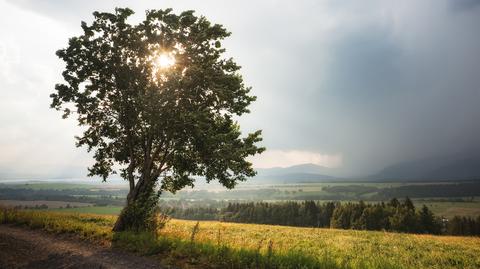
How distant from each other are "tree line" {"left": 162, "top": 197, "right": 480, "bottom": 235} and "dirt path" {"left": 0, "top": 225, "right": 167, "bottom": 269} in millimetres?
56644

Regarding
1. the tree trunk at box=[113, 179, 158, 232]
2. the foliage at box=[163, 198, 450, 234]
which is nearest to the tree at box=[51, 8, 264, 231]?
the tree trunk at box=[113, 179, 158, 232]

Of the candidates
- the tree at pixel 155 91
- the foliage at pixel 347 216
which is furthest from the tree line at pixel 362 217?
the tree at pixel 155 91

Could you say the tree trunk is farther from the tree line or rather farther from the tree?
the tree line

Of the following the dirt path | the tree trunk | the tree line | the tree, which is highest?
the tree

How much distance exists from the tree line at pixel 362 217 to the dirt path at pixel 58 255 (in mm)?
56644

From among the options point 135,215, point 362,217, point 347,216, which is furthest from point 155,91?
point 347,216

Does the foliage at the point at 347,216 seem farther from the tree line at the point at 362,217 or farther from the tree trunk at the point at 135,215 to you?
the tree trunk at the point at 135,215

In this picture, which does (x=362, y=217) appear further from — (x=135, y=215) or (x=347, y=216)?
(x=135, y=215)

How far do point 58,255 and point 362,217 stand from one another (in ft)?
301

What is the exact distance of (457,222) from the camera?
9419 centimetres

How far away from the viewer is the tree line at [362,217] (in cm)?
8444

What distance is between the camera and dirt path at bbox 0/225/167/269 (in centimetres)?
1226

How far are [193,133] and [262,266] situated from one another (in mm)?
10067

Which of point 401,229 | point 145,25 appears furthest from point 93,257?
point 401,229
